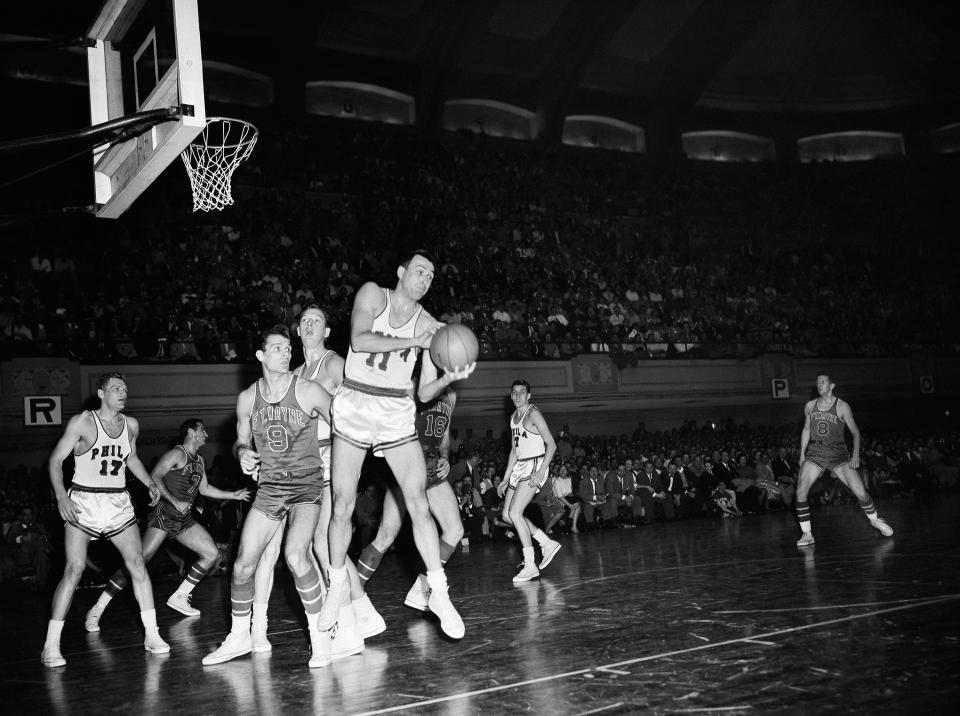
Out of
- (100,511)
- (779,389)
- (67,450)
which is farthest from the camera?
(779,389)

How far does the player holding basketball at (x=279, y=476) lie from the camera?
5309mm

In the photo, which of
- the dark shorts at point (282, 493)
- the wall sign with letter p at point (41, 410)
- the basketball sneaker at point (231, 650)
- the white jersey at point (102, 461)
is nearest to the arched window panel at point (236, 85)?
the wall sign with letter p at point (41, 410)

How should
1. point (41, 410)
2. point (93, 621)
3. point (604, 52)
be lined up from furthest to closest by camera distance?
point (604, 52)
point (41, 410)
point (93, 621)

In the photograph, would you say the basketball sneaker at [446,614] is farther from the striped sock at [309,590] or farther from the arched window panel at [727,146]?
the arched window panel at [727,146]

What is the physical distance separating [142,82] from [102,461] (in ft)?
10.5

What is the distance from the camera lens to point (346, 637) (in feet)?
17.1

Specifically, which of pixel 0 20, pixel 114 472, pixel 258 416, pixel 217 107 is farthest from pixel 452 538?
pixel 217 107

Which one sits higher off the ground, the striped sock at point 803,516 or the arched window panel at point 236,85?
the arched window panel at point 236,85

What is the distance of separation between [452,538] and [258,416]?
1946 mm

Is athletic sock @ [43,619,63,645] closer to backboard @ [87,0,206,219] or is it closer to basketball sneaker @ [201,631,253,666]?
basketball sneaker @ [201,631,253,666]

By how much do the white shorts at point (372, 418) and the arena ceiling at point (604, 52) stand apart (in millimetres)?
22365

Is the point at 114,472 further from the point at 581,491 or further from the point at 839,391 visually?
the point at 839,391

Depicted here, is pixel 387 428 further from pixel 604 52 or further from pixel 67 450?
pixel 604 52

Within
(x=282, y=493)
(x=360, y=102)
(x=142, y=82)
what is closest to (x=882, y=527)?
(x=282, y=493)
